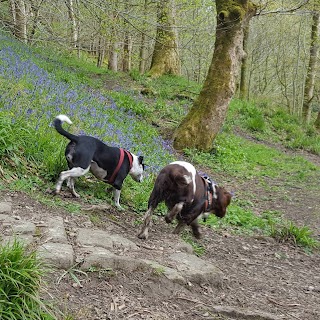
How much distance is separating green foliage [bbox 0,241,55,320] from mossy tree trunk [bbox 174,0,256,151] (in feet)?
27.7

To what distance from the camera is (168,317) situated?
3314mm

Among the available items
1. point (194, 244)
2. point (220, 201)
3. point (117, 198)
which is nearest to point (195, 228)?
point (194, 244)

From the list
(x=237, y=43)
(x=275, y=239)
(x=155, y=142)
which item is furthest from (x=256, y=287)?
(x=237, y=43)

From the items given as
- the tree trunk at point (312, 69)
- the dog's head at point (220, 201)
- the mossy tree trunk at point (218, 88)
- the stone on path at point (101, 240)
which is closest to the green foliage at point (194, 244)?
the dog's head at point (220, 201)

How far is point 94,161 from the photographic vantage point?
5.81 metres

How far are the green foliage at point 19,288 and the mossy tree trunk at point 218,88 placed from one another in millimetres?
8435

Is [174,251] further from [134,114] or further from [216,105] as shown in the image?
[134,114]

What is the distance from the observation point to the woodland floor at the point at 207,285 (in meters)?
3.25

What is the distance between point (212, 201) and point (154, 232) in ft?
2.97

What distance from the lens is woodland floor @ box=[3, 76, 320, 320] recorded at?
10.6 feet

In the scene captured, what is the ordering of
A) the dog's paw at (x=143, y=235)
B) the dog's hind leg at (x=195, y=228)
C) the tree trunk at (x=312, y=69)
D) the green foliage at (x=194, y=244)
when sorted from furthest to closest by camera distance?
1. the tree trunk at (x=312, y=69)
2. the dog's hind leg at (x=195, y=228)
3. the green foliage at (x=194, y=244)
4. the dog's paw at (x=143, y=235)

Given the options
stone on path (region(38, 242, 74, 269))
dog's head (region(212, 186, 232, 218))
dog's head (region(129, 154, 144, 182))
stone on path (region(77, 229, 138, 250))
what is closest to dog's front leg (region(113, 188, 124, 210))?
dog's head (region(129, 154, 144, 182))

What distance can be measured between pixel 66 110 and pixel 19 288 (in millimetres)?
5833

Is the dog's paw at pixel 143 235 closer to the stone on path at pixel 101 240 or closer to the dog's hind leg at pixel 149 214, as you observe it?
the dog's hind leg at pixel 149 214
